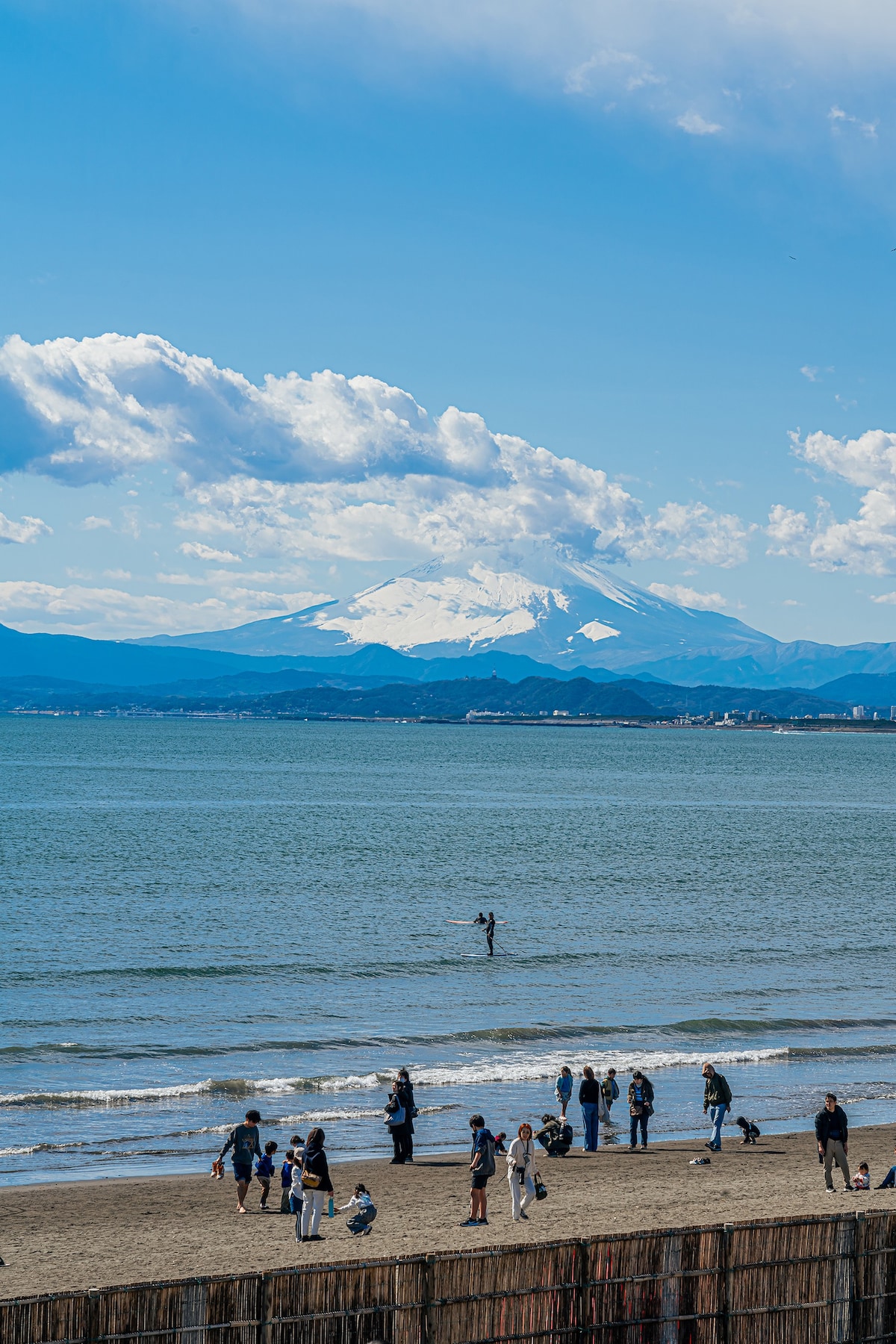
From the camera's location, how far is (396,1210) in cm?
1867

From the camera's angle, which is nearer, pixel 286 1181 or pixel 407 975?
pixel 286 1181

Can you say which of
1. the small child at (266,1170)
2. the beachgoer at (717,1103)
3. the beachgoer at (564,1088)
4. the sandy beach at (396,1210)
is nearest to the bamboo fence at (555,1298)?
the sandy beach at (396,1210)

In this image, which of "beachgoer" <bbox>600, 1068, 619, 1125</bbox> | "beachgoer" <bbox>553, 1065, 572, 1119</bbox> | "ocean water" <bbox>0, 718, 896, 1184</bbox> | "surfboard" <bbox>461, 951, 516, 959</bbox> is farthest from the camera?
"surfboard" <bbox>461, 951, 516, 959</bbox>

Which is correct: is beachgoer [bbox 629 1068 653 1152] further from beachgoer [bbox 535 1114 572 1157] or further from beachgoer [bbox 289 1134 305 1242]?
beachgoer [bbox 289 1134 305 1242]

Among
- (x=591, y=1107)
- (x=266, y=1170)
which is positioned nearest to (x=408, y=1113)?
(x=266, y=1170)

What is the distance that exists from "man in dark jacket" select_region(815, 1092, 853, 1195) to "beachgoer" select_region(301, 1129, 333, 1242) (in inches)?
283

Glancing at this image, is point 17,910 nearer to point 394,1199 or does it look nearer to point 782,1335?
point 394,1199

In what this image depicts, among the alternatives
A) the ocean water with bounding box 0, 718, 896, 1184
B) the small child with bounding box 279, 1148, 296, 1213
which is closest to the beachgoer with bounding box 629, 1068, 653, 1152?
the ocean water with bounding box 0, 718, 896, 1184

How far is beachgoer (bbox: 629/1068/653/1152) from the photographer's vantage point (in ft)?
75.5

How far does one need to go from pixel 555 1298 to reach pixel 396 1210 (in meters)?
7.37

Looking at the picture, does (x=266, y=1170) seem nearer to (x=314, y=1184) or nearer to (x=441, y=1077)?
(x=314, y=1184)

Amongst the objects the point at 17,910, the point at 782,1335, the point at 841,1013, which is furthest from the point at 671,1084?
the point at 17,910

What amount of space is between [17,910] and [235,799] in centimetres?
6104

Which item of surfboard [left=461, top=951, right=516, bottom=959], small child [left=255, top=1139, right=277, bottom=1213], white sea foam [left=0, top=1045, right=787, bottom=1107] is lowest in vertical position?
surfboard [left=461, top=951, right=516, bottom=959]
